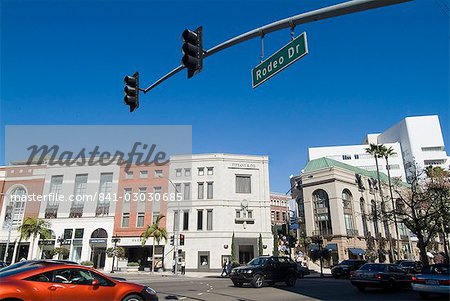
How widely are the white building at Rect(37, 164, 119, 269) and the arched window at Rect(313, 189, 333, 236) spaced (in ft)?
99.4

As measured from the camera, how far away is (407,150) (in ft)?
295

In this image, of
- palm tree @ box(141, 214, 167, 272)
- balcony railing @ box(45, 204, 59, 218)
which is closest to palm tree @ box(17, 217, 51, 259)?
balcony railing @ box(45, 204, 59, 218)

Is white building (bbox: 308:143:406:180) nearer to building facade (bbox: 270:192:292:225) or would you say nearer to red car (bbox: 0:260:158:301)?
building facade (bbox: 270:192:292:225)

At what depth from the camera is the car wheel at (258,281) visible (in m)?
16.5

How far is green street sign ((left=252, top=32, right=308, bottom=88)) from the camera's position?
7059mm

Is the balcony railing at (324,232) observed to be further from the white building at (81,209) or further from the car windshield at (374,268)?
the car windshield at (374,268)

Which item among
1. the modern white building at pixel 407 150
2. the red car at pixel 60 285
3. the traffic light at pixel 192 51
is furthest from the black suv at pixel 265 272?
the modern white building at pixel 407 150

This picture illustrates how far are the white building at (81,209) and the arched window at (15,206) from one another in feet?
10.0

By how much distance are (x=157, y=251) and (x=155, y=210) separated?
528cm

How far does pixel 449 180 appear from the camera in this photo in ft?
122

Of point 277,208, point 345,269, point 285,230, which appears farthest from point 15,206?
point 277,208

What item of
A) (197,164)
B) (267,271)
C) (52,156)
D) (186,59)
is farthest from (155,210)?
(186,59)

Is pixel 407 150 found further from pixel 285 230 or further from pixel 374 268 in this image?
pixel 374 268

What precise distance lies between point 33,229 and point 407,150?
87952 mm
